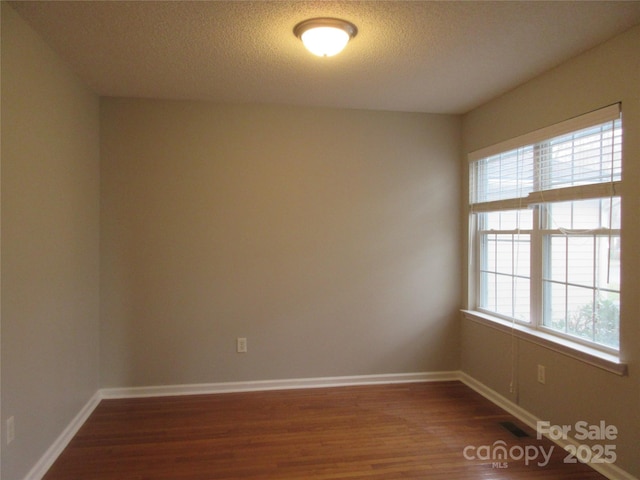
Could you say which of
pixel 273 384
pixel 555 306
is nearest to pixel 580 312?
pixel 555 306

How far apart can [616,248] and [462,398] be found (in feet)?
5.80

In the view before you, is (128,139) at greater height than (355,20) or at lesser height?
lesser

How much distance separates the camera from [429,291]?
389 cm

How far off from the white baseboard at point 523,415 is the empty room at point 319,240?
0.05ft

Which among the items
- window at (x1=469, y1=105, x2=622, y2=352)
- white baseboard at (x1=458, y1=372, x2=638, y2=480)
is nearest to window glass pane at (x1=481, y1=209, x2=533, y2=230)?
window at (x1=469, y1=105, x2=622, y2=352)

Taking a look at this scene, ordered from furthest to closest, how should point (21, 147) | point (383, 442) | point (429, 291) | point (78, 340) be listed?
point (429, 291) → point (78, 340) → point (383, 442) → point (21, 147)

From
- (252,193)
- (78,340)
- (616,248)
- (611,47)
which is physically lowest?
(78,340)

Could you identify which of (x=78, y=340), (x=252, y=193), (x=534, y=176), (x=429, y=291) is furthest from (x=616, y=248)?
(x=78, y=340)

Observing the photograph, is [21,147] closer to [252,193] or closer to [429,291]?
[252,193]

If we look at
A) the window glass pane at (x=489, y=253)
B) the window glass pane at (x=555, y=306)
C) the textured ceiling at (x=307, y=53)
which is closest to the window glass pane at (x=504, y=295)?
the window glass pane at (x=489, y=253)

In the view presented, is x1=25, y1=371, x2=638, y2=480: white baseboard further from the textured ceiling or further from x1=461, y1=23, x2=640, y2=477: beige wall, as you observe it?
the textured ceiling

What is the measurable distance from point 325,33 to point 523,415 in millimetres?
2962

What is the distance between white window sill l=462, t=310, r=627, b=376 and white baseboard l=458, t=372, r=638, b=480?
54cm

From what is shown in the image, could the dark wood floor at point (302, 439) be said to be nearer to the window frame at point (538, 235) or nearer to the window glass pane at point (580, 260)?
the window frame at point (538, 235)
